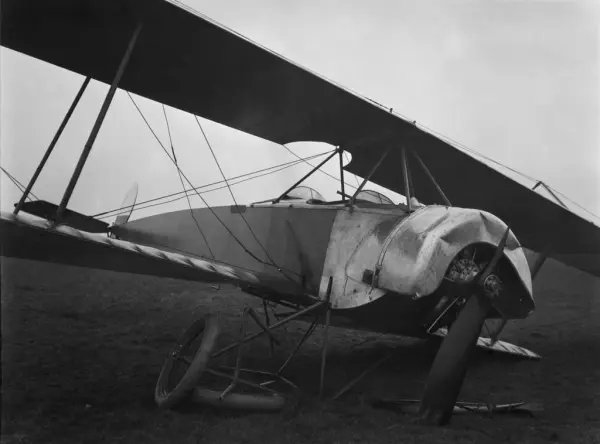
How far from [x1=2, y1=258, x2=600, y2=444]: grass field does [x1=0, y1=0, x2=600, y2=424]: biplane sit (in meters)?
0.41

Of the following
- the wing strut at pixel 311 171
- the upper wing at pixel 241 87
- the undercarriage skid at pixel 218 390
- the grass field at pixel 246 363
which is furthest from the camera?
the wing strut at pixel 311 171

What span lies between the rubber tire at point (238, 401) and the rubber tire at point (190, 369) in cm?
11

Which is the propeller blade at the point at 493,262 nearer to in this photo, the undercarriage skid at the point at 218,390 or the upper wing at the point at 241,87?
the undercarriage skid at the point at 218,390

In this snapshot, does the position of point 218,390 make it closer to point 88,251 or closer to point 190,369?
point 190,369

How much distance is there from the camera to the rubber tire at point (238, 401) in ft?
12.9

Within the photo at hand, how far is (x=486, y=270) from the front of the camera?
4.11 m

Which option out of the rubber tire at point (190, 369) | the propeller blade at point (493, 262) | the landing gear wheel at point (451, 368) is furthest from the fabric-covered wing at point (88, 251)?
the propeller blade at point (493, 262)

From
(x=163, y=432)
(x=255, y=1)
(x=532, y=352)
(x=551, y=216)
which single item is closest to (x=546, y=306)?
(x=532, y=352)

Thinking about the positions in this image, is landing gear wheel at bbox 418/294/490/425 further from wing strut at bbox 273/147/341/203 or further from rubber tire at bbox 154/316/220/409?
wing strut at bbox 273/147/341/203

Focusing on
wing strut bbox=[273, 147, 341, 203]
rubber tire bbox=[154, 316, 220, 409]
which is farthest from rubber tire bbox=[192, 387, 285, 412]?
wing strut bbox=[273, 147, 341, 203]

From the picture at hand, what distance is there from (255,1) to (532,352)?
20.2 ft

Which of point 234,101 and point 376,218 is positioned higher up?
point 234,101

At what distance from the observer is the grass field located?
3.30 meters

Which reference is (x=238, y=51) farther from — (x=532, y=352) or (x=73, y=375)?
(x=532, y=352)
